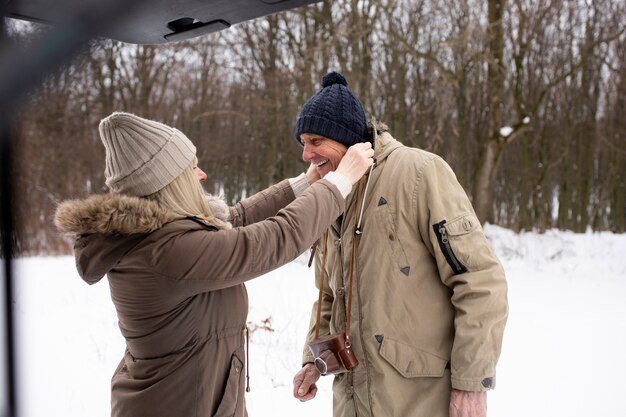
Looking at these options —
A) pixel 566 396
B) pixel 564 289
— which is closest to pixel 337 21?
pixel 564 289

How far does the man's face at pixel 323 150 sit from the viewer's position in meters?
2.16

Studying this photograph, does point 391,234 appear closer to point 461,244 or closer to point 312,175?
point 461,244

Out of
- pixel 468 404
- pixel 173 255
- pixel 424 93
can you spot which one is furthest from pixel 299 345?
pixel 424 93

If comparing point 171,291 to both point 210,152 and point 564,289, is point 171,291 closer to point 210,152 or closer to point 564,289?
point 564,289

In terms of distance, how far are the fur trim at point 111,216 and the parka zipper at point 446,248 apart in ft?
3.20

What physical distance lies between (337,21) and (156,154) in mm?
12826

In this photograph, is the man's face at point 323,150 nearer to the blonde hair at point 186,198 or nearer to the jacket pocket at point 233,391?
the blonde hair at point 186,198

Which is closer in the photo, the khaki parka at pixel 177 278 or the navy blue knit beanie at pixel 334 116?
the khaki parka at pixel 177 278

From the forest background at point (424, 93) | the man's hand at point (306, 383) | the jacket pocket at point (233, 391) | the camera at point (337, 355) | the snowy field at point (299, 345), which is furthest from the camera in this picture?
the forest background at point (424, 93)

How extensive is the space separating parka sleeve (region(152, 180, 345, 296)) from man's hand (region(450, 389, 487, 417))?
2.57ft

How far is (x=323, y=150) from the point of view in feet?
7.11

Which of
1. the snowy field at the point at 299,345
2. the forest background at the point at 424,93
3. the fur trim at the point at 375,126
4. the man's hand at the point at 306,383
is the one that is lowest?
the snowy field at the point at 299,345

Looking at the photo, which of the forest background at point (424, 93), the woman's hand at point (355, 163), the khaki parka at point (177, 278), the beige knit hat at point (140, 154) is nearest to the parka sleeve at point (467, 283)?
the woman's hand at point (355, 163)

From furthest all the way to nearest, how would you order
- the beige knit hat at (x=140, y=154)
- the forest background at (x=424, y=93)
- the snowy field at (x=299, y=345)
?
the forest background at (x=424, y=93), the snowy field at (x=299, y=345), the beige knit hat at (x=140, y=154)
